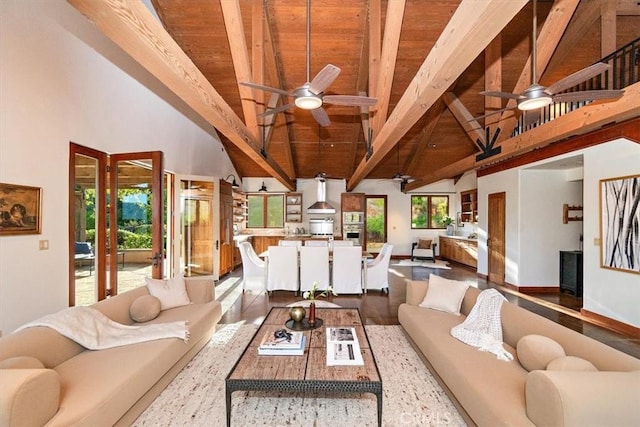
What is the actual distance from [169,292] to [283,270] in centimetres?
248

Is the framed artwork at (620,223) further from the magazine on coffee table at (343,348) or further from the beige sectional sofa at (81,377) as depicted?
the beige sectional sofa at (81,377)

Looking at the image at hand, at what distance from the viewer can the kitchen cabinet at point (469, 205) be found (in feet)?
33.1

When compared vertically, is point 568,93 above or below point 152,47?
above

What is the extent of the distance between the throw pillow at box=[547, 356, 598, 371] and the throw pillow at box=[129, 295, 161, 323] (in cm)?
341

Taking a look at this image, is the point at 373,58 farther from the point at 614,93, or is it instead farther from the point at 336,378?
the point at 336,378

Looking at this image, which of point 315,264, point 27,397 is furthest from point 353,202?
point 27,397

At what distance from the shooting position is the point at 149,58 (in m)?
2.36

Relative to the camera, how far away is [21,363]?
1.79 metres

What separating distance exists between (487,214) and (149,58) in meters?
7.62

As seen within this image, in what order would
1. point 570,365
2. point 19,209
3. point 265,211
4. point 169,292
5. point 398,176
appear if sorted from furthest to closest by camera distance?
point 265,211
point 398,176
point 169,292
point 19,209
point 570,365

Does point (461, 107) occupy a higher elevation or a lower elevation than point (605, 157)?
higher

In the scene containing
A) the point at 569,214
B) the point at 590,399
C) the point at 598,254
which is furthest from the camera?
the point at 569,214

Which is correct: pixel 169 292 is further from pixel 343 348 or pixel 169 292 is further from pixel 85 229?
pixel 343 348

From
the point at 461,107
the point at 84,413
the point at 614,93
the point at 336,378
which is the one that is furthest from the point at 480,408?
the point at 461,107
